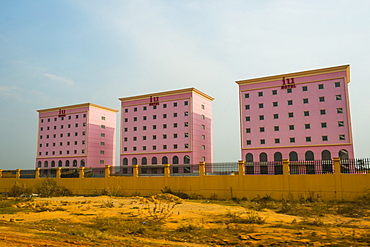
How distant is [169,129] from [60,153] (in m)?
22.9

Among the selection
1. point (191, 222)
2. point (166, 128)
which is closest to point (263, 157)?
point (166, 128)

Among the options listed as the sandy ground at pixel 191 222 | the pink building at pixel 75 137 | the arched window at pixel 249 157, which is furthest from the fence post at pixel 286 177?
the pink building at pixel 75 137

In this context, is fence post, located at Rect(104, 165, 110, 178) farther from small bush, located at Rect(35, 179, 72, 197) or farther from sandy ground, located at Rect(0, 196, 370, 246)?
sandy ground, located at Rect(0, 196, 370, 246)

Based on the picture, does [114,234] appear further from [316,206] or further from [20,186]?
[20,186]

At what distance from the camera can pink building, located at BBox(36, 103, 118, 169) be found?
5869 centimetres

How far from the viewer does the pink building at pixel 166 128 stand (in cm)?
4994

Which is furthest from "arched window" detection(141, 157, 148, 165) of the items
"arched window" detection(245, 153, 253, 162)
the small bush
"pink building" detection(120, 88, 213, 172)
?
the small bush

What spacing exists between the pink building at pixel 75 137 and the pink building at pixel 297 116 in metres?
28.6

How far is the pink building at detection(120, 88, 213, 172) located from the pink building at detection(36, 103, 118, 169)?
26.0 feet

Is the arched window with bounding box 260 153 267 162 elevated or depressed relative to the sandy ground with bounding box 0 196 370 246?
elevated

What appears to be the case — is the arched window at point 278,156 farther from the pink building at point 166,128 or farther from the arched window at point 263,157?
the pink building at point 166,128

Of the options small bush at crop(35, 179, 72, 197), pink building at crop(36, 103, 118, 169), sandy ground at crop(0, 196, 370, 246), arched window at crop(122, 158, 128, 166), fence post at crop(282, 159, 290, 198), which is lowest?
sandy ground at crop(0, 196, 370, 246)

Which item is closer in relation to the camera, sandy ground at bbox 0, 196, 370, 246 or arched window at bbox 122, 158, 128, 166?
sandy ground at bbox 0, 196, 370, 246

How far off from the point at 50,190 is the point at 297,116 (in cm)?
3024
